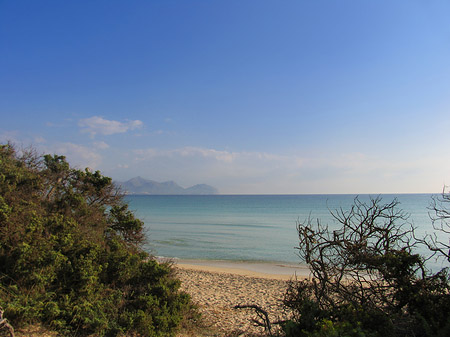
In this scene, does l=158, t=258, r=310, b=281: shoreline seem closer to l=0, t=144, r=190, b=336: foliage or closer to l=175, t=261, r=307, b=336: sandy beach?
l=175, t=261, r=307, b=336: sandy beach

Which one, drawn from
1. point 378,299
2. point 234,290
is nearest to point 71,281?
point 378,299

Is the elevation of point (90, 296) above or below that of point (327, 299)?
below

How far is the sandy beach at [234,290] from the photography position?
816cm

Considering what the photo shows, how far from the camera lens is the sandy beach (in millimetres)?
8164

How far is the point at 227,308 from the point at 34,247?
6396 mm

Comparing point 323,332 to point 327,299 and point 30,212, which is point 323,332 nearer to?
point 327,299

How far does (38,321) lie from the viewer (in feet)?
17.5

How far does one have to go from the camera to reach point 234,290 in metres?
12.7

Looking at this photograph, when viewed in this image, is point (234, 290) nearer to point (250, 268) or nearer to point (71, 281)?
point (250, 268)

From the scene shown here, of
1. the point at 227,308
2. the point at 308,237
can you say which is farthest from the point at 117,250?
the point at 308,237

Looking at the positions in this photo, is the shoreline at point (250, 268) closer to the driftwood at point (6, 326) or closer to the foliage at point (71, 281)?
the foliage at point (71, 281)

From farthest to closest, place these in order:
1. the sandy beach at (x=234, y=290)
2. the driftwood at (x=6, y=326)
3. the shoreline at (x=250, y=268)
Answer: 1. the shoreline at (x=250, y=268)
2. the sandy beach at (x=234, y=290)
3. the driftwood at (x=6, y=326)

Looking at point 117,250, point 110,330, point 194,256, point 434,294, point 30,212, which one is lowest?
point 194,256

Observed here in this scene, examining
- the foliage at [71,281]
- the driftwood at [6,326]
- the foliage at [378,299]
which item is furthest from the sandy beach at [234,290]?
the driftwood at [6,326]
